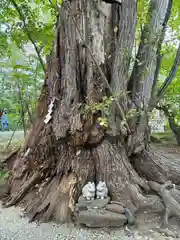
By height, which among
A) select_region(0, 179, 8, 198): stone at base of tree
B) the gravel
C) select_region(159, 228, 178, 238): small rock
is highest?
select_region(0, 179, 8, 198): stone at base of tree

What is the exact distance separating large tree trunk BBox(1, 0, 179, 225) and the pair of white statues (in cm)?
11

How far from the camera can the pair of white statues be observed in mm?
2150

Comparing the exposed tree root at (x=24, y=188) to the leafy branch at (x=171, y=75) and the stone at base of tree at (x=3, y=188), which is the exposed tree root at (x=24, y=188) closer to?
the stone at base of tree at (x=3, y=188)

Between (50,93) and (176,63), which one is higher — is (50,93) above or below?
below

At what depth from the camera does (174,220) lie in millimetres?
2025

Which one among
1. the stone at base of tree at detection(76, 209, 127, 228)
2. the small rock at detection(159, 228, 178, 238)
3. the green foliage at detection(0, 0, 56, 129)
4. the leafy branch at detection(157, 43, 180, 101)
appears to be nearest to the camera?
the small rock at detection(159, 228, 178, 238)

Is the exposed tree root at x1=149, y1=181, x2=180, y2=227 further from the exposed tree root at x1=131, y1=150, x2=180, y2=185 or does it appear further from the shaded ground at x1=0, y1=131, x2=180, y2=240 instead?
the exposed tree root at x1=131, y1=150, x2=180, y2=185

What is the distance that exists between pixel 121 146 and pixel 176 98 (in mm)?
2645

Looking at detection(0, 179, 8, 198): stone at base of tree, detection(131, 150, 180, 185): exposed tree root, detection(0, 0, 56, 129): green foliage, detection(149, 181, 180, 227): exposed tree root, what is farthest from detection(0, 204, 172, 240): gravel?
detection(0, 0, 56, 129): green foliage

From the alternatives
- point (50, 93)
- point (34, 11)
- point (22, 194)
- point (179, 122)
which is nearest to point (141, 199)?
point (22, 194)

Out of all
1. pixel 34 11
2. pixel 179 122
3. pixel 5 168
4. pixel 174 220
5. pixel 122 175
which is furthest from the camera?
pixel 179 122

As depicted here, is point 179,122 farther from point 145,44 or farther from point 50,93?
point 50,93

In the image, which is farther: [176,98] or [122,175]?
[176,98]

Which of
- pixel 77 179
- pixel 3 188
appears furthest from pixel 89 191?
pixel 3 188
